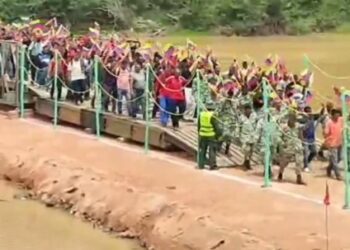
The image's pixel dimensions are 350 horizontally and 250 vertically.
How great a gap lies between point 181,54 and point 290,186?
5885 millimetres

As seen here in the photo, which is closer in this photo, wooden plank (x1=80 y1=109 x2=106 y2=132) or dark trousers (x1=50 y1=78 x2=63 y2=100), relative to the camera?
wooden plank (x1=80 y1=109 x2=106 y2=132)

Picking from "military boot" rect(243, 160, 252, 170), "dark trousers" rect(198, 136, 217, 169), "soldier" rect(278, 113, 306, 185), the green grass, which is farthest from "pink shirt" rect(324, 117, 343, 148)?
the green grass

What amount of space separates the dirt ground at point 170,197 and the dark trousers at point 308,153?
0.27 m

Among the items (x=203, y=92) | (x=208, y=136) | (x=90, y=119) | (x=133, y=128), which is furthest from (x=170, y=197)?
(x=90, y=119)

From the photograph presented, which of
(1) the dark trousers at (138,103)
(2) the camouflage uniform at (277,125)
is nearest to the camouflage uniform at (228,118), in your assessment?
(2) the camouflage uniform at (277,125)

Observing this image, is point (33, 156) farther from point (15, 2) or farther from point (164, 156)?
point (15, 2)

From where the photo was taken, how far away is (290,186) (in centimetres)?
1656

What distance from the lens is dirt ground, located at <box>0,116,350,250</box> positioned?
1375 cm

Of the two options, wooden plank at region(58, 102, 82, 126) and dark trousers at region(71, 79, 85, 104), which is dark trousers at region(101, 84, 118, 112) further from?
dark trousers at region(71, 79, 85, 104)

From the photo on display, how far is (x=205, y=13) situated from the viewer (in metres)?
61.2

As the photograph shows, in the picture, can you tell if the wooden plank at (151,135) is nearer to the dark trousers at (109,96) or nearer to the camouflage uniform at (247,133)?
the dark trousers at (109,96)

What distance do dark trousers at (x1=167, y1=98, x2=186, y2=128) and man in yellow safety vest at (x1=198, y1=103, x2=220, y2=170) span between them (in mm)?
1824

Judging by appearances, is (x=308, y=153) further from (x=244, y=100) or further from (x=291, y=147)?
(x=244, y=100)

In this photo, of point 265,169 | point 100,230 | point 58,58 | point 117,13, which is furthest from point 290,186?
point 117,13
